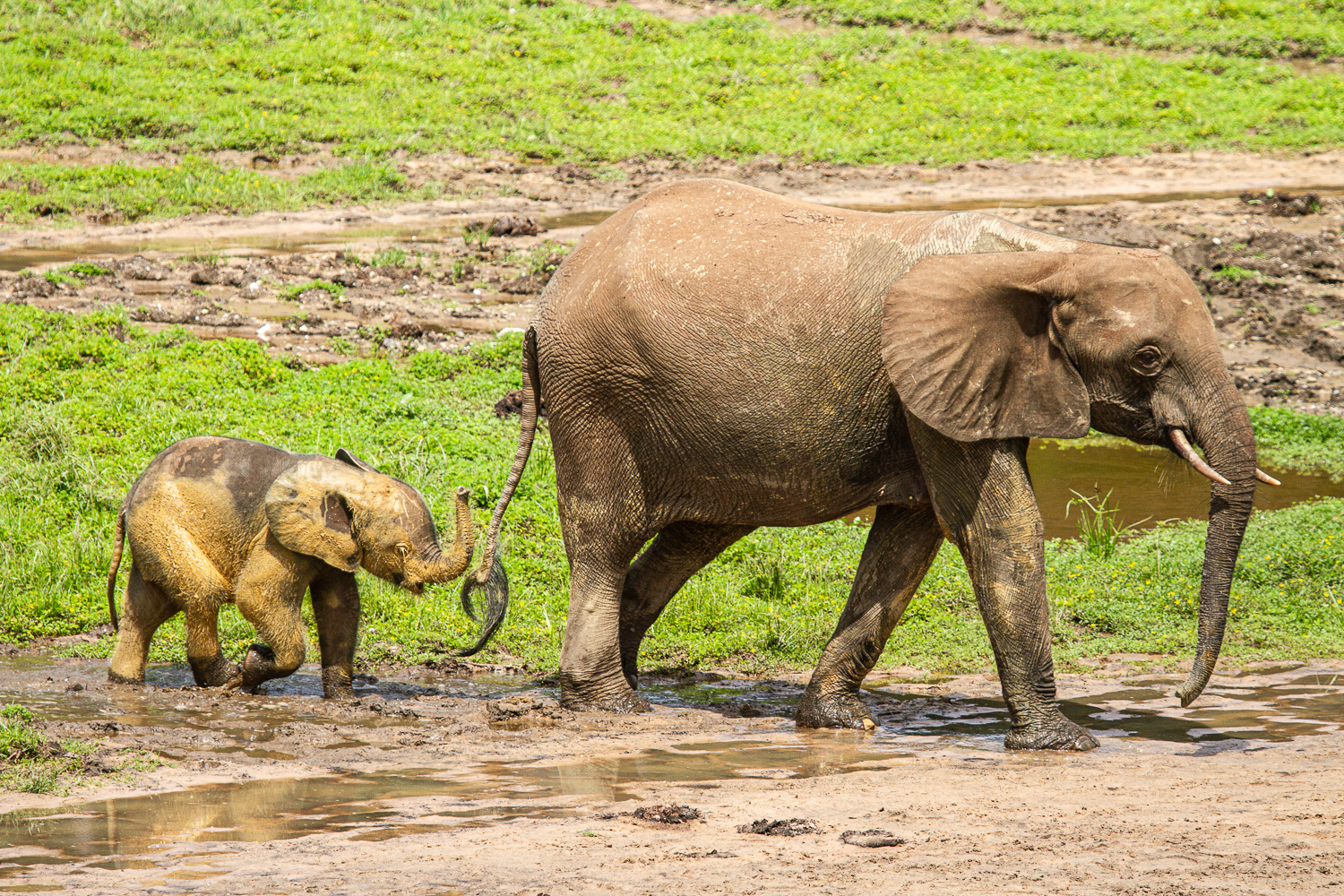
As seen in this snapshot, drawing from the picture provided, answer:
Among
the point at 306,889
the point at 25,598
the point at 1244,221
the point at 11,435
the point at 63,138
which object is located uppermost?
the point at 63,138

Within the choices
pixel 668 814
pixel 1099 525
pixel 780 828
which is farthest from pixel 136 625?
pixel 1099 525

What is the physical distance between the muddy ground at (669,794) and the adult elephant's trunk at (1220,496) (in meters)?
0.45

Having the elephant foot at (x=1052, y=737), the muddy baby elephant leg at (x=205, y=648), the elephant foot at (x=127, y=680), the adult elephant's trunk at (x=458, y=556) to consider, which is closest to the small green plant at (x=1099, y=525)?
the elephant foot at (x=1052, y=737)

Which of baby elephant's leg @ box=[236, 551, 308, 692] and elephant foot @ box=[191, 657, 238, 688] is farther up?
baby elephant's leg @ box=[236, 551, 308, 692]

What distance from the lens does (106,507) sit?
29.8ft

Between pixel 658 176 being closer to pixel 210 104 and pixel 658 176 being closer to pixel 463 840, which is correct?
pixel 210 104

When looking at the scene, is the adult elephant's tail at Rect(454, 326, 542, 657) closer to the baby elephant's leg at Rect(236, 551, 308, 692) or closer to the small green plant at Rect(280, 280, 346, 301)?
the baby elephant's leg at Rect(236, 551, 308, 692)

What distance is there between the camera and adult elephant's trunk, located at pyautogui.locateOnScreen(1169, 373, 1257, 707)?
6020 millimetres

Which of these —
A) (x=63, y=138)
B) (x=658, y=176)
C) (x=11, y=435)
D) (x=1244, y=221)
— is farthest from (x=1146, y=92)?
(x=11, y=435)

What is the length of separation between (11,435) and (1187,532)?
293 inches

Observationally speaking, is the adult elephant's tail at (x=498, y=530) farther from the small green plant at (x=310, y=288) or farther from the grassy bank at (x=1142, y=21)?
the grassy bank at (x=1142, y=21)

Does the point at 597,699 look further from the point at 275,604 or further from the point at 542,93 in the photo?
the point at 542,93

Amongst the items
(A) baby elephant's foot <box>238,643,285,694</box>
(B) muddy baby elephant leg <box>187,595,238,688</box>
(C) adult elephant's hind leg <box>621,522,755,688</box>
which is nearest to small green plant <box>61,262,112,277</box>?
(B) muddy baby elephant leg <box>187,595,238,688</box>

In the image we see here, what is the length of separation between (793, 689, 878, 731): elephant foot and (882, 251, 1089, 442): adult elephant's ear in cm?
140
